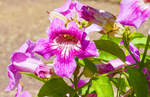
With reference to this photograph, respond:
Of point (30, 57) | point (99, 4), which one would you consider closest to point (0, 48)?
point (99, 4)

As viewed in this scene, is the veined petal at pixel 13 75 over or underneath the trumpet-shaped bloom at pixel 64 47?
underneath

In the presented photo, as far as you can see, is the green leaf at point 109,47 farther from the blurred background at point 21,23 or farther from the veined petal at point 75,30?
the blurred background at point 21,23

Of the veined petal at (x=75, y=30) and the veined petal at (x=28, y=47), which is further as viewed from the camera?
the veined petal at (x=28, y=47)

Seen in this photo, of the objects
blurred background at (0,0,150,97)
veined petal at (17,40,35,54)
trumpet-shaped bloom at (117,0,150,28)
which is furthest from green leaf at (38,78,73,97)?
blurred background at (0,0,150,97)

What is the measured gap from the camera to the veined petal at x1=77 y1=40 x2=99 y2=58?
814 mm

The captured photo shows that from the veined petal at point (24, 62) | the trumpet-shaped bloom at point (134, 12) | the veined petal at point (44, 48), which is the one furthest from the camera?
the veined petal at point (24, 62)

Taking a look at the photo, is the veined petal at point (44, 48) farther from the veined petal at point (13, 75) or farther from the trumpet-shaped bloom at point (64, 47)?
the veined petal at point (13, 75)

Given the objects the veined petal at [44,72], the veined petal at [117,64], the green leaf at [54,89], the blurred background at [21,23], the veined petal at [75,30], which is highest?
the veined petal at [75,30]

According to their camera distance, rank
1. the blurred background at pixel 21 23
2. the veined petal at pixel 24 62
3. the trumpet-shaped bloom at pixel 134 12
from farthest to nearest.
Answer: the blurred background at pixel 21 23 → the veined petal at pixel 24 62 → the trumpet-shaped bloom at pixel 134 12

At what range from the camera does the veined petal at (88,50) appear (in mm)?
814

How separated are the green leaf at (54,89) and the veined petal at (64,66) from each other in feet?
0.23

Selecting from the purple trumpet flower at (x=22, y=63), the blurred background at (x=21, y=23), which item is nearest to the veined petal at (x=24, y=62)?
the purple trumpet flower at (x=22, y=63)

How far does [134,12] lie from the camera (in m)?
0.75

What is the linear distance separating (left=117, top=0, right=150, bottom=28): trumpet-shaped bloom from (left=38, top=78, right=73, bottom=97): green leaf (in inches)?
9.5
